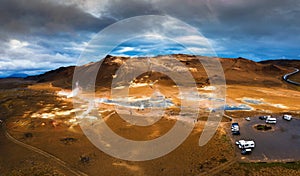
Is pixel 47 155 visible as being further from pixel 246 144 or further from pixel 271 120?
pixel 271 120

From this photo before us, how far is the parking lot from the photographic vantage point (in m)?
34.6

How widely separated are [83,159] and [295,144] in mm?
33570

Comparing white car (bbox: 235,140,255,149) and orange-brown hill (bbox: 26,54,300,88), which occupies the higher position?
orange-brown hill (bbox: 26,54,300,88)

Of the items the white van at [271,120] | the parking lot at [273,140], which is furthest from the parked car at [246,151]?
the white van at [271,120]

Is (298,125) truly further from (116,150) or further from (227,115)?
(116,150)

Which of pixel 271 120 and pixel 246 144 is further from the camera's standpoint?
pixel 271 120

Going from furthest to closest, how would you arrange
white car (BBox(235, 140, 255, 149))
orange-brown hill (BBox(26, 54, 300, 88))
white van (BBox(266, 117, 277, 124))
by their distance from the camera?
orange-brown hill (BBox(26, 54, 300, 88))
white van (BBox(266, 117, 277, 124))
white car (BBox(235, 140, 255, 149))

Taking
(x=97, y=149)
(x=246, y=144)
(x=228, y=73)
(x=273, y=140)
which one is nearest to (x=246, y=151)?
(x=246, y=144)

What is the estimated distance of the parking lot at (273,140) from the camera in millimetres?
34562

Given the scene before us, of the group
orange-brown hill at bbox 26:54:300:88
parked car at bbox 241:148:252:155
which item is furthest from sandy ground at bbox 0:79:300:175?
orange-brown hill at bbox 26:54:300:88

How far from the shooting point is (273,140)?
1615 inches

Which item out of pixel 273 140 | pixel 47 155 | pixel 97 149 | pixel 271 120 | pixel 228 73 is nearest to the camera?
pixel 47 155

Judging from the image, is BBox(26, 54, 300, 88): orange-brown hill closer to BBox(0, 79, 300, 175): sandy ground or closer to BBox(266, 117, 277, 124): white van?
BBox(0, 79, 300, 175): sandy ground

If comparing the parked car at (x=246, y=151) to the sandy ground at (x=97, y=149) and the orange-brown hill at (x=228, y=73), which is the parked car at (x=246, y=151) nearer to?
the sandy ground at (x=97, y=149)
